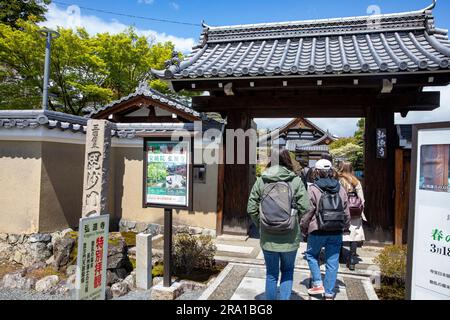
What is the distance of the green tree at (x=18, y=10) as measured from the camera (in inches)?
711

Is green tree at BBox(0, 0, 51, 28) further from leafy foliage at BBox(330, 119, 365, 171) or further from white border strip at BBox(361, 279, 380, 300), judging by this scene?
leafy foliage at BBox(330, 119, 365, 171)

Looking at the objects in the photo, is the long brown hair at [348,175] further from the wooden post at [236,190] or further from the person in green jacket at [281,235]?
the wooden post at [236,190]

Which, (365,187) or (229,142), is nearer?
(365,187)

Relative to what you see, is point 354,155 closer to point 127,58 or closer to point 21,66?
point 127,58

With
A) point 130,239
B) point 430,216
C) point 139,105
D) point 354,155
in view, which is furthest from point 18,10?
point 354,155

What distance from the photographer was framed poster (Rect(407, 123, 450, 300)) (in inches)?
100

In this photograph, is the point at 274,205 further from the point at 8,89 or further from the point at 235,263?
the point at 8,89

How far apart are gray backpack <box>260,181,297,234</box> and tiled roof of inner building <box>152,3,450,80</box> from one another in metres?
3.23

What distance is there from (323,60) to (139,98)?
26.7 feet

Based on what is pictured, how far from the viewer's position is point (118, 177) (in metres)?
8.54

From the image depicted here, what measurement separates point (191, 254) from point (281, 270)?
2494 millimetres

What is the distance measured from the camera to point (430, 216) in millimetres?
2648

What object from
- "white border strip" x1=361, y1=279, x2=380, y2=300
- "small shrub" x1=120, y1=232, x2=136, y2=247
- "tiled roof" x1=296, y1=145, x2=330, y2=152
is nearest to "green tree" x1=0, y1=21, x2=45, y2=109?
"small shrub" x1=120, y1=232, x2=136, y2=247
